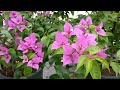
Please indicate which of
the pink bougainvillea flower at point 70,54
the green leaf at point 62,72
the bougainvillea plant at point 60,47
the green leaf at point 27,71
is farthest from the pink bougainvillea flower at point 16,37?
the pink bougainvillea flower at point 70,54

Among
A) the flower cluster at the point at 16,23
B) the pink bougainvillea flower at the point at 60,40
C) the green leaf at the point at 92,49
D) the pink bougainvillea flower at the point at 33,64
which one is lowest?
the pink bougainvillea flower at the point at 33,64

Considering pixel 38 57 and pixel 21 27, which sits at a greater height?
pixel 21 27

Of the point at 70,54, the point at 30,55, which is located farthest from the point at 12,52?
the point at 70,54

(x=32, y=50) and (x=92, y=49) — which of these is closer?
(x=92, y=49)

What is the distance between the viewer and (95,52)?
65 centimetres

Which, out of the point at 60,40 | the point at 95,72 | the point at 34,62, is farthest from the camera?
the point at 34,62

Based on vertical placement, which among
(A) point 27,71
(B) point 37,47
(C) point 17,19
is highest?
(C) point 17,19

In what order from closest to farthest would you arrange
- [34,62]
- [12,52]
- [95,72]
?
[95,72] < [34,62] < [12,52]

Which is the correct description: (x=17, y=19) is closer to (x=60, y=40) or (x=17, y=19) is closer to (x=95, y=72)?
(x=60, y=40)

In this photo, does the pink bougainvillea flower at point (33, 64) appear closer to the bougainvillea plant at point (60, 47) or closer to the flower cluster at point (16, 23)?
the bougainvillea plant at point (60, 47)

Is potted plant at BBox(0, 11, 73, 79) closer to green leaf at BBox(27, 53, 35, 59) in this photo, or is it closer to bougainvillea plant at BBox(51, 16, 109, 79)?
green leaf at BBox(27, 53, 35, 59)
